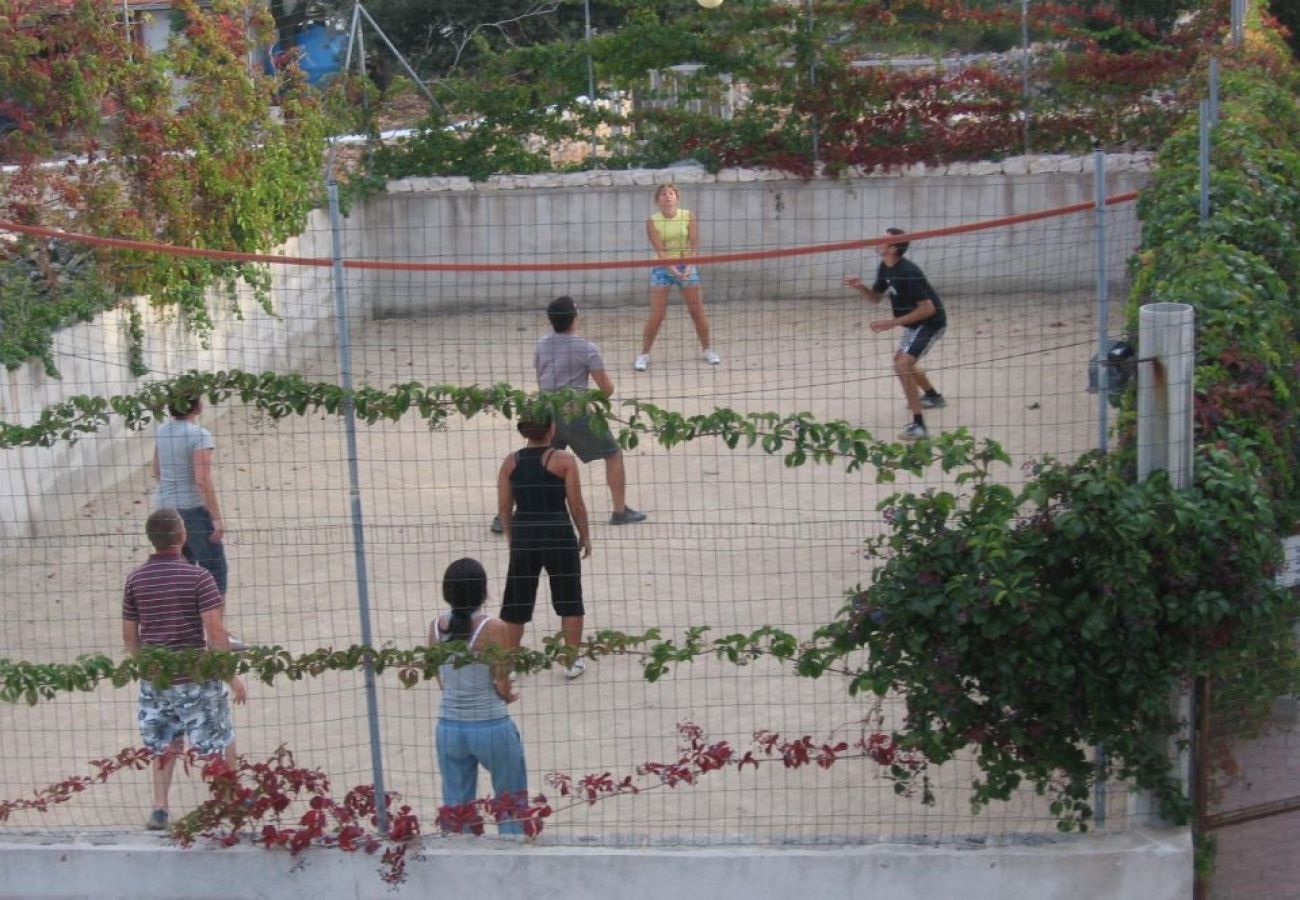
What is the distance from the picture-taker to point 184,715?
251 inches

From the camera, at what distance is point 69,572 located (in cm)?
947

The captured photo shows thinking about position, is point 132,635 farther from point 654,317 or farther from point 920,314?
point 654,317

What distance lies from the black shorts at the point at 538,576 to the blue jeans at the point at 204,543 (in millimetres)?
1464

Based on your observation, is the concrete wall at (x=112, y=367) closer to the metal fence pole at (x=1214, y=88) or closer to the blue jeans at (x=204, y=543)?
the blue jeans at (x=204, y=543)

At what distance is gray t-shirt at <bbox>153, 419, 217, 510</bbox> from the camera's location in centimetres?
788

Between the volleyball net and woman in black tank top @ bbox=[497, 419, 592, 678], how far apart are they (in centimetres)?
37

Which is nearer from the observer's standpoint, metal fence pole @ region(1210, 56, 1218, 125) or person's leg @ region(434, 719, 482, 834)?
person's leg @ region(434, 719, 482, 834)

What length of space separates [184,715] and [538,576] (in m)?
1.70

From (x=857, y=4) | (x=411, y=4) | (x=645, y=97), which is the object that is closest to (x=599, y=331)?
(x=645, y=97)

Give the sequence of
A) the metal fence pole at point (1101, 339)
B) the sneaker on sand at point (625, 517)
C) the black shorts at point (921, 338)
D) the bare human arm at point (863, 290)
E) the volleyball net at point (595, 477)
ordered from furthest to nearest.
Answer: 1. the black shorts at point (921, 338)
2. the bare human arm at point (863, 290)
3. the sneaker on sand at point (625, 517)
4. the volleyball net at point (595, 477)
5. the metal fence pole at point (1101, 339)

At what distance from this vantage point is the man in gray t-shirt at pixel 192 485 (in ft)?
25.8

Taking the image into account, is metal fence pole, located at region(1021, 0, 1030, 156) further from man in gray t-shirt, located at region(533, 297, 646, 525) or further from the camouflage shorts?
the camouflage shorts

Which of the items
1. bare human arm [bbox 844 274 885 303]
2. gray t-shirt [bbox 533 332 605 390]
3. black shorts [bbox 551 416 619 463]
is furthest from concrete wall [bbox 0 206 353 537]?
bare human arm [bbox 844 274 885 303]

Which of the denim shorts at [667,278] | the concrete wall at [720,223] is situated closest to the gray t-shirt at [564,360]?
the denim shorts at [667,278]
